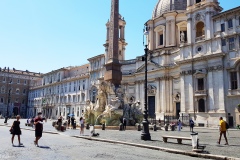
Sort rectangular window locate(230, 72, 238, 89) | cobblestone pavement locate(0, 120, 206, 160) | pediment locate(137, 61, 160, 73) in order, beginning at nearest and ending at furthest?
cobblestone pavement locate(0, 120, 206, 160)
rectangular window locate(230, 72, 238, 89)
pediment locate(137, 61, 160, 73)

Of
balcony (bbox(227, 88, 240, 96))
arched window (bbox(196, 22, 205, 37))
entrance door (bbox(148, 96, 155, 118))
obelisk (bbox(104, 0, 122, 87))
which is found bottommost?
entrance door (bbox(148, 96, 155, 118))

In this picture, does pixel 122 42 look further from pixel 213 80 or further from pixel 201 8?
pixel 213 80

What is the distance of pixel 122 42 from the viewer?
177ft

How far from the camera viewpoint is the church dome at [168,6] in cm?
4784

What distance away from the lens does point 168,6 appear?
160 feet

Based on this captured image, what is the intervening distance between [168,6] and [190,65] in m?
18.0

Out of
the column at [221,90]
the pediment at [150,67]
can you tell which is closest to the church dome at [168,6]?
the pediment at [150,67]

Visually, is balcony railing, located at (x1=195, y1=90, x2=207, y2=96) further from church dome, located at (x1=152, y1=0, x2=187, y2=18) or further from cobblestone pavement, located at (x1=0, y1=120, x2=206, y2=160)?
cobblestone pavement, located at (x1=0, y1=120, x2=206, y2=160)

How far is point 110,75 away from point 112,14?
7.25 metres

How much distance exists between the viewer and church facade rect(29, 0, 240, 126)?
31547mm

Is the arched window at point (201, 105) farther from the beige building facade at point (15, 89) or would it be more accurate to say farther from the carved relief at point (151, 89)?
the beige building facade at point (15, 89)

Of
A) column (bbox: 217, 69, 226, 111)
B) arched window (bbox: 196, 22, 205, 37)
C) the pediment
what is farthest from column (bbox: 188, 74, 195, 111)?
the pediment

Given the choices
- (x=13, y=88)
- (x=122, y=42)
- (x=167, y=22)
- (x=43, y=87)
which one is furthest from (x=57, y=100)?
(x=167, y=22)

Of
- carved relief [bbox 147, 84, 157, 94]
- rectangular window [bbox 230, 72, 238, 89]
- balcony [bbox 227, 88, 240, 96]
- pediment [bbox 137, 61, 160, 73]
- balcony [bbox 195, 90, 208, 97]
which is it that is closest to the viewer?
balcony [bbox 227, 88, 240, 96]
